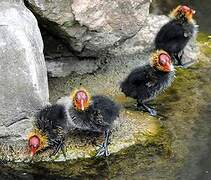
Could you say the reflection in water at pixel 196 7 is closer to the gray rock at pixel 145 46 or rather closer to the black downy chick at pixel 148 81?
the gray rock at pixel 145 46

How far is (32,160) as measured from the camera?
437 cm

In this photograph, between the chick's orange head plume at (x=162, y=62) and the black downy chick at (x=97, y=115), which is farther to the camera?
the chick's orange head plume at (x=162, y=62)

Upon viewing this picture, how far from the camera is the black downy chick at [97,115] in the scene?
438cm

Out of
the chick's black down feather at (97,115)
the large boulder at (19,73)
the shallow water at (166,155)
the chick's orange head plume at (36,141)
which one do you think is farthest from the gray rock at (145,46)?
the chick's orange head plume at (36,141)

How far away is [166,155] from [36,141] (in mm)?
874

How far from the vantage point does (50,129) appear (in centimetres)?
437

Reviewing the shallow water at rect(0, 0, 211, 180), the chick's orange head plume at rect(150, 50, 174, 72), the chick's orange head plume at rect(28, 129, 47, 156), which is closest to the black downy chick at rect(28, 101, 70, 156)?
the chick's orange head plume at rect(28, 129, 47, 156)

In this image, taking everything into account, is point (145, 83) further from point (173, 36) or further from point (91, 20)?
point (173, 36)

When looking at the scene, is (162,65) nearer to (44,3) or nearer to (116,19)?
(116,19)

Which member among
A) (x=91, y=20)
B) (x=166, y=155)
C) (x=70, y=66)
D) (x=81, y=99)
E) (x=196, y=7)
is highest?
(x=91, y=20)

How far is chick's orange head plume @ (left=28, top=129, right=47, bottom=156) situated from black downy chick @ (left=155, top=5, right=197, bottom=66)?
157 cm

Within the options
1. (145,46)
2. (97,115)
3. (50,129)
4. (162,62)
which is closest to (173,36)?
(145,46)

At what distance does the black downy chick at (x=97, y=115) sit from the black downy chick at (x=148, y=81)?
0.38 meters

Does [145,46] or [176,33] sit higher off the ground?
[176,33]
